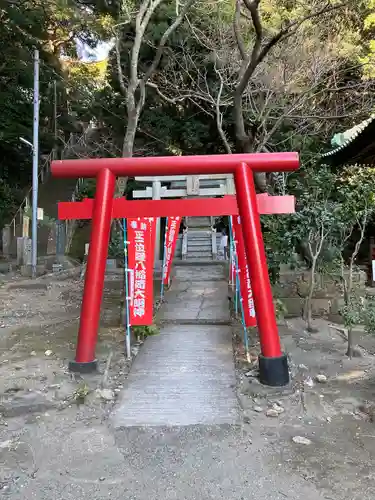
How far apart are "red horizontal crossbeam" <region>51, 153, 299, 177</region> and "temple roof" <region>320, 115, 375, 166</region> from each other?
14.1 feet

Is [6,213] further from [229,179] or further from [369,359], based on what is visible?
[369,359]

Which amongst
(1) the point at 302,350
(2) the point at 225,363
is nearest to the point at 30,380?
(2) the point at 225,363

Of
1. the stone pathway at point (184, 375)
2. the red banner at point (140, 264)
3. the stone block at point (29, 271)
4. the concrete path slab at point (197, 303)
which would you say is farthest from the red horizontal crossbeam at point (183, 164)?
the stone block at point (29, 271)

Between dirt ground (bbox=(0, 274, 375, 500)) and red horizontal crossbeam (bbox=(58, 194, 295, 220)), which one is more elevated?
red horizontal crossbeam (bbox=(58, 194, 295, 220))

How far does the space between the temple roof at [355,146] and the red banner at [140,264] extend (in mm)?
5467

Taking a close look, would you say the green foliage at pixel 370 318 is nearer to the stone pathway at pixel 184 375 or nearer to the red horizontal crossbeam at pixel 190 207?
the red horizontal crossbeam at pixel 190 207

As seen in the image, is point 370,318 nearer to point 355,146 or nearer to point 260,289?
point 260,289

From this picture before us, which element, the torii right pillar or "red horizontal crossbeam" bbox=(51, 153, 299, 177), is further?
"red horizontal crossbeam" bbox=(51, 153, 299, 177)

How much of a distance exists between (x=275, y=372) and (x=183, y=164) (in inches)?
113

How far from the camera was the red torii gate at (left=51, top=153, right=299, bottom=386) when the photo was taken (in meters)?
5.55

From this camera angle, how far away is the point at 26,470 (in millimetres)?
3783

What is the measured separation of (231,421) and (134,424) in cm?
98

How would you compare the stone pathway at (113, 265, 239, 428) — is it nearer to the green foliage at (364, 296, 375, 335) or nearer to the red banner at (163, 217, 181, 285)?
the red banner at (163, 217, 181, 285)

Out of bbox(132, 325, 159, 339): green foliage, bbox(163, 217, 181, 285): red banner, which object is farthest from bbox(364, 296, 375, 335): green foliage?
bbox(163, 217, 181, 285): red banner
